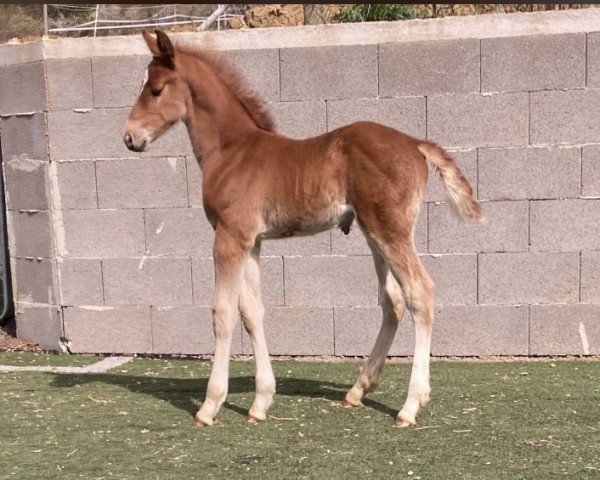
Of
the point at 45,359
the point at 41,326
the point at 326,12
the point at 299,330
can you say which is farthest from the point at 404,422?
the point at 326,12

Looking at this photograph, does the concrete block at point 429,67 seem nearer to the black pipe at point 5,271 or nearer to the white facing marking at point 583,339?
the white facing marking at point 583,339

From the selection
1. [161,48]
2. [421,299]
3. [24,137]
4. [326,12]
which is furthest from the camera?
[326,12]

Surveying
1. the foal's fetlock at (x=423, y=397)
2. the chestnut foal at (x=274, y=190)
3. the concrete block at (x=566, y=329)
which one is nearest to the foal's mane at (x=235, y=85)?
the chestnut foal at (x=274, y=190)

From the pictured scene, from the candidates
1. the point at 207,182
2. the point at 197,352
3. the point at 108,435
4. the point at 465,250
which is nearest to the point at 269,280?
the point at 197,352

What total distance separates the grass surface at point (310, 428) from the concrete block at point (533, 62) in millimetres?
1932

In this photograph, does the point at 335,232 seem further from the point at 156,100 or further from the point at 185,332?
the point at 156,100

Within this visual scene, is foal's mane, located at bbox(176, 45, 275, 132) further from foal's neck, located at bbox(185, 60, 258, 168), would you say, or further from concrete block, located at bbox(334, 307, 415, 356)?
concrete block, located at bbox(334, 307, 415, 356)

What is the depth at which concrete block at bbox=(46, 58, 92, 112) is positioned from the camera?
19.5 feet

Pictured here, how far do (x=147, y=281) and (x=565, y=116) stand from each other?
128 inches

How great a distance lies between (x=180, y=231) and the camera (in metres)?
5.86

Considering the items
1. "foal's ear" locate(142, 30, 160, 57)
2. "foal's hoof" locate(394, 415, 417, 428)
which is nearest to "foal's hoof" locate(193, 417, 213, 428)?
"foal's hoof" locate(394, 415, 417, 428)

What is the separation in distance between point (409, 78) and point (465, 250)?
1272 millimetres

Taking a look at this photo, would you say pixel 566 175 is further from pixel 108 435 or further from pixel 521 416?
pixel 108 435

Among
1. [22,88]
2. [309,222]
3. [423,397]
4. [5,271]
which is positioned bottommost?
[423,397]
